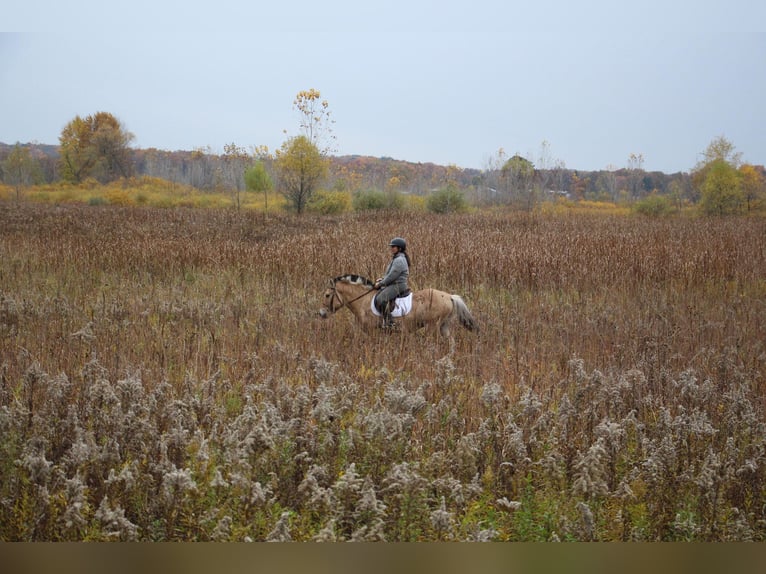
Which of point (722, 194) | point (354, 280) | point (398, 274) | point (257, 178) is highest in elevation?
point (257, 178)

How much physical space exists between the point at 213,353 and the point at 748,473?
536 cm

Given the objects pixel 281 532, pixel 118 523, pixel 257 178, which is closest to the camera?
pixel 281 532

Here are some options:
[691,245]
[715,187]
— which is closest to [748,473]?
[691,245]

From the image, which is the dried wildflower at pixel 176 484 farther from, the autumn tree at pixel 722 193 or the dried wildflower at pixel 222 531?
the autumn tree at pixel 722 193

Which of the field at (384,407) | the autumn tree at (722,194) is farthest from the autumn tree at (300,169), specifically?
the autumn tree at (722,194)

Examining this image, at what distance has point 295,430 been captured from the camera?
452 cm

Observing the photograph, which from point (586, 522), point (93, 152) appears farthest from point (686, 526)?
point (93, 152)

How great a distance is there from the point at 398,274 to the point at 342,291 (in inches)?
40.2

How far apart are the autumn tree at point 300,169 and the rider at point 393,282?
24297 millimetres

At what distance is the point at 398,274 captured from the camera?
754 cm

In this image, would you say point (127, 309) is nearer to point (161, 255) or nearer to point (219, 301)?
point (219, 301)

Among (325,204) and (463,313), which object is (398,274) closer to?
(463,313)

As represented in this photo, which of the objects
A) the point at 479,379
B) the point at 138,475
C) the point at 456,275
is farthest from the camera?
the point at 456,275

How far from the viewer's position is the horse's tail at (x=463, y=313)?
7.79 meters
